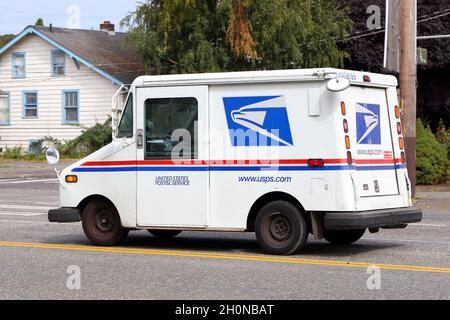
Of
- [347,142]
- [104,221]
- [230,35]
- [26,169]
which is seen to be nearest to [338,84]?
[347,142]

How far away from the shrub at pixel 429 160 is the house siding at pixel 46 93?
23.7 m

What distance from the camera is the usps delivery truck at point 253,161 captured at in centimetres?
1176

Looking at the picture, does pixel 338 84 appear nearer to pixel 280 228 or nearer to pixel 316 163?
pixel 316 163

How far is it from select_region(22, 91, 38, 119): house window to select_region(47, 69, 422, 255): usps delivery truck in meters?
36.5

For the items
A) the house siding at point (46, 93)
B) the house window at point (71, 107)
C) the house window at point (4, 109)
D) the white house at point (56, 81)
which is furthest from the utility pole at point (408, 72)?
the house window at point (4, 109)

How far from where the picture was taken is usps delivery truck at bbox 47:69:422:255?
11758mm

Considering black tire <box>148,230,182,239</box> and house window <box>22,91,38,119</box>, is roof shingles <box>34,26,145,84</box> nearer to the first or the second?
house window <box>22,91,38,119</box>

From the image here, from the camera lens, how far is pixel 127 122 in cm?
1309

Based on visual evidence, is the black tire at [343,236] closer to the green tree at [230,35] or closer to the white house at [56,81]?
the green tree at [230,35]

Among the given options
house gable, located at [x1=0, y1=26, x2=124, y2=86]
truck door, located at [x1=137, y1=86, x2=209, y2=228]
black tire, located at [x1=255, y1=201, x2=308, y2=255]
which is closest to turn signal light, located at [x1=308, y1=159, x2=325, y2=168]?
black tire, located at [x1=255, y1=201, x2=308, y2=255]

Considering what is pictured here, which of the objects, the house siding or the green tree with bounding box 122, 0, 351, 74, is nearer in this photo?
the green tree with bounding box 122, 0, 351, 74

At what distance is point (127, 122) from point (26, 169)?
2695cm
